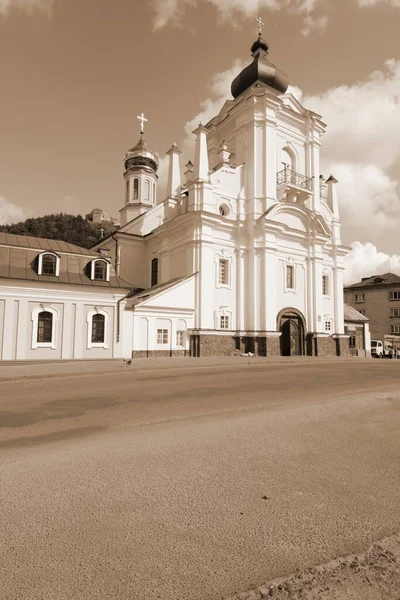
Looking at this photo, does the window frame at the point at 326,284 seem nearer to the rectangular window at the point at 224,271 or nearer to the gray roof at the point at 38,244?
the rectangular window at the point at 224,271

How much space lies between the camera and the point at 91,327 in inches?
906

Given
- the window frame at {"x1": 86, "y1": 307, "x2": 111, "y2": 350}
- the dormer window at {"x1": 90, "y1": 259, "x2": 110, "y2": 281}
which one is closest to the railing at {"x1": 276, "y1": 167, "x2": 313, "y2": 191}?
the dormer window at {"x1": 90, "y1": 259, "x2": 110, "y2": 281}

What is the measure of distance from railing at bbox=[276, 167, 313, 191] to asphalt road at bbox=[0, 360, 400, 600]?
2949 centimetres

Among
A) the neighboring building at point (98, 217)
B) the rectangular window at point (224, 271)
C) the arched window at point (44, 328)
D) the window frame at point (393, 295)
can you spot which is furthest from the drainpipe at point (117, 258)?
the neighboring building at point (98, 217)

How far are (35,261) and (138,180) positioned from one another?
2705 centimetres

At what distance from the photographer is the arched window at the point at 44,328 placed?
71.1ft

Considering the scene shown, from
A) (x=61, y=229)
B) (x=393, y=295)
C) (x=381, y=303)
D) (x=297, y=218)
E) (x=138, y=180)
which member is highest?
(x=61, y=229)

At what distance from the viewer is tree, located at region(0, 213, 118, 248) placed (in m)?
91.1

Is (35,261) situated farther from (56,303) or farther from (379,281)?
(379,281)

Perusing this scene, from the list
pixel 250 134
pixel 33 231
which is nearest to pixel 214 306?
pixel 250 134

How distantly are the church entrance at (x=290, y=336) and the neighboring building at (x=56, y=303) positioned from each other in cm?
1407

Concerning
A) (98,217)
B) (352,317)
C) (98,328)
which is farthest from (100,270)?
(98,217)

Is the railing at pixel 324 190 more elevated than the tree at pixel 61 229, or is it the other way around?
the tree at pixel 61 229

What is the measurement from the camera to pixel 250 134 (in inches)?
1273
